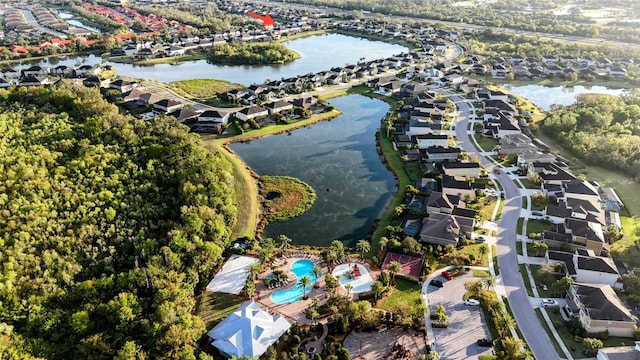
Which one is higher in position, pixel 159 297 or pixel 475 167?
pixel 475 167

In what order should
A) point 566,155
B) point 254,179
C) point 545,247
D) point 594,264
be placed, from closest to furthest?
point 594,264 < point 545,247 < point 254,179 < point 566,155

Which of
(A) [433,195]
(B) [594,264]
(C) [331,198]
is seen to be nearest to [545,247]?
(B) [594,264]

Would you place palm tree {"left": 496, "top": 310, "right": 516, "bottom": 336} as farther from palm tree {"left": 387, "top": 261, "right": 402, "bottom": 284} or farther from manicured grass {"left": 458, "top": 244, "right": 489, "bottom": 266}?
palm tree {"left": 387, "top": 261, "right": 402, "bottom": 284}

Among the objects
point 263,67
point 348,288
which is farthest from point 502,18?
point 348,288

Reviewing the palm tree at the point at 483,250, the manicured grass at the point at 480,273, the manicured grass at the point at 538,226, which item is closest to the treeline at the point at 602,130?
the manicured grass at the point at 538,226

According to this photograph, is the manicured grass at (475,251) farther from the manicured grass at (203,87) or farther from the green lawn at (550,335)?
the manicured grass at (203,87)

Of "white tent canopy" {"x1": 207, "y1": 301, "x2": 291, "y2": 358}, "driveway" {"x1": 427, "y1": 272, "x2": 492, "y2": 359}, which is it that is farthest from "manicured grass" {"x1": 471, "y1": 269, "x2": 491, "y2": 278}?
"white tent canopy" {"x1": 207, "y1": 301, "x2": 291, "y2": 358}

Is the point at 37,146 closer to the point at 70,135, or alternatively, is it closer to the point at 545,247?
the point at 70,135
